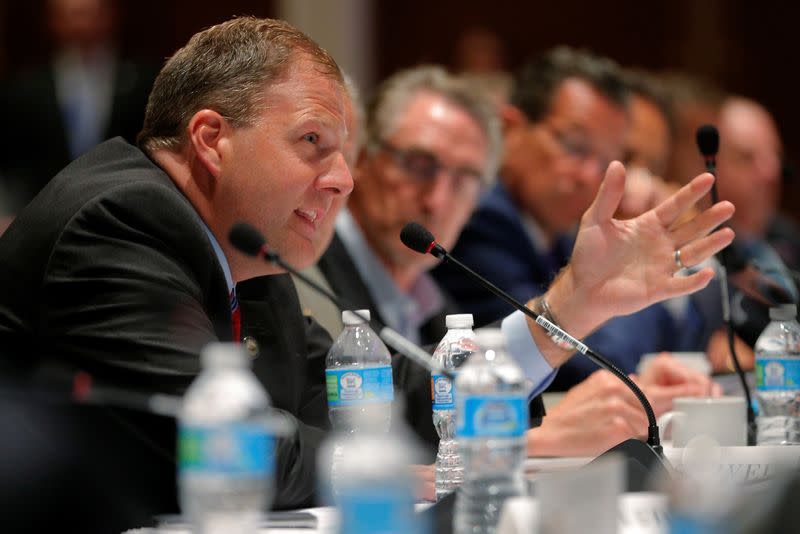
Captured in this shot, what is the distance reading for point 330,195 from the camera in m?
2.08

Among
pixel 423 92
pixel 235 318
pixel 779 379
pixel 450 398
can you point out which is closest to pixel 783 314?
pixel 779 379

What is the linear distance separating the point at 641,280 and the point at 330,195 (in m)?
0.60

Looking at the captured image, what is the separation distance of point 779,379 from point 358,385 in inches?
34.2

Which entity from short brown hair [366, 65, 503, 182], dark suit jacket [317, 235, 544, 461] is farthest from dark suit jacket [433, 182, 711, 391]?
short brown hair [366, 65, 503, 182]

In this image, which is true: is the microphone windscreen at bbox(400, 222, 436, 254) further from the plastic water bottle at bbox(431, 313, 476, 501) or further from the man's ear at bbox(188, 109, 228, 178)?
the man's ear at bbox(188, 109, 228, 178)

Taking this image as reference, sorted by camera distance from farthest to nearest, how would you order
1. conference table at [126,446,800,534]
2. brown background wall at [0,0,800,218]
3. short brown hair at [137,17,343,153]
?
brown background wall at [0,0,800,218], short brown hair at [137,17,343,153], conference table at [126,446,800,534]

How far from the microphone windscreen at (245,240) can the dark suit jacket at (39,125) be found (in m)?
3.61

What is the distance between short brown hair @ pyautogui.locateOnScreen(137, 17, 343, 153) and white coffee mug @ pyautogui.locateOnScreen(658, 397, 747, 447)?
0.91 m

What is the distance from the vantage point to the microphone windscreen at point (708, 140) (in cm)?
229

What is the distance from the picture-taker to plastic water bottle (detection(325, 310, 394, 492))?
186 cm

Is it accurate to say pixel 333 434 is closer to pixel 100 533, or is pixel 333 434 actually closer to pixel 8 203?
pixel 100 533

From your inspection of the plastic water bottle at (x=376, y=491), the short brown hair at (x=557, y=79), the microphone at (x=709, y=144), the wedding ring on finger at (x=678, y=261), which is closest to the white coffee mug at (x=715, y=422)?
the wedding ring on finger at (x=678, y=261)

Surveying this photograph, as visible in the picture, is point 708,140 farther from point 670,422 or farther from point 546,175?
point 546,175

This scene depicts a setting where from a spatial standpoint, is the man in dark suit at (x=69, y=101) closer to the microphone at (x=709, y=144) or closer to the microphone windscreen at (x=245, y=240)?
the microphone at (x=709, y=144)
